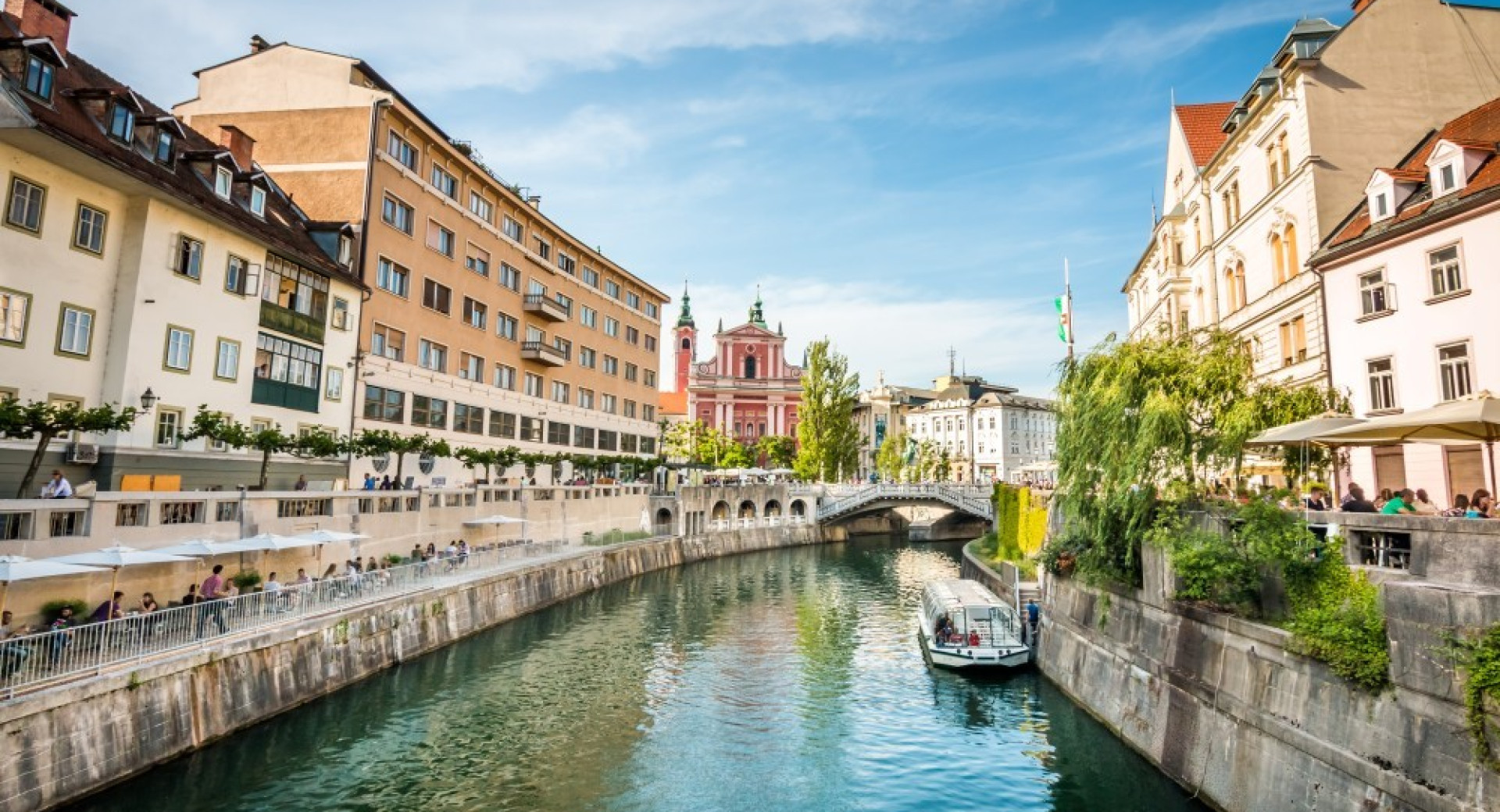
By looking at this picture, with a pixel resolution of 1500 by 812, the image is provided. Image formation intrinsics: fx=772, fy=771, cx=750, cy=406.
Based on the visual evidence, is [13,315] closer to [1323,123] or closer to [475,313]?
[475,313]

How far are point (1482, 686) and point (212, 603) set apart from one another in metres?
24.3

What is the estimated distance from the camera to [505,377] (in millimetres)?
53125

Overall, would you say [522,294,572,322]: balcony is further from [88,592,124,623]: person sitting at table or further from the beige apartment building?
[88,592,124,623]: person sitting at table

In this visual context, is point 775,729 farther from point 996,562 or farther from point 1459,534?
point 996,562

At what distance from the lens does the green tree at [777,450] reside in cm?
10750

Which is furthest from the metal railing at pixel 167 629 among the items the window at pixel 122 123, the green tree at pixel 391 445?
the window at pixel 122 123

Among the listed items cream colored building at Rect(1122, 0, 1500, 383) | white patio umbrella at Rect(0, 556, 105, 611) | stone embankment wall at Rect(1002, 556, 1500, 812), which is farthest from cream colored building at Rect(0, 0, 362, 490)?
cream colored building at Rect(1122, 0, 1500, 383)

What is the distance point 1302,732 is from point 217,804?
66.7 ft

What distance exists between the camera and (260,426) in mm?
32688

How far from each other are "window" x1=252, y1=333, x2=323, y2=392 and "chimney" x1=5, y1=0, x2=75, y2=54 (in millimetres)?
12720

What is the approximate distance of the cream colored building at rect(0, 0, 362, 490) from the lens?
23562mm

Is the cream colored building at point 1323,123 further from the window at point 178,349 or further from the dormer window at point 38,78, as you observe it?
the dormer window at point 38,78

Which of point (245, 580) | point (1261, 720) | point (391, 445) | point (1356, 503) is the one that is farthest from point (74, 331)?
point (1356, 503)

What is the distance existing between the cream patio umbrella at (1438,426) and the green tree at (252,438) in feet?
101
